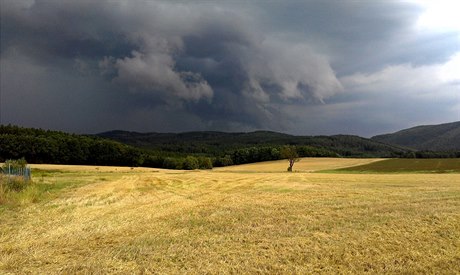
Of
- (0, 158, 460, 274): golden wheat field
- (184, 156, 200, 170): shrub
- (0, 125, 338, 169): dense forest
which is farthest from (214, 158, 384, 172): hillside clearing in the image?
(0, 158, 460, 274): golden wheat field

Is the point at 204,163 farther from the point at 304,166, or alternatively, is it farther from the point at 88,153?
the point at 304,166

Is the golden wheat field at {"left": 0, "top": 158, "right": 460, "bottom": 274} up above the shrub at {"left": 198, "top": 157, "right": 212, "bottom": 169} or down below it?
above

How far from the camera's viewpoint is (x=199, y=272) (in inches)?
413

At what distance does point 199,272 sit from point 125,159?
11976cm

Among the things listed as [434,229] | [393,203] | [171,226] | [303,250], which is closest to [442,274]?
[303,250]

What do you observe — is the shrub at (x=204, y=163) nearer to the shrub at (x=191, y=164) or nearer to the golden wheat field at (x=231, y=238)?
the shrub at (x=191, y=164)

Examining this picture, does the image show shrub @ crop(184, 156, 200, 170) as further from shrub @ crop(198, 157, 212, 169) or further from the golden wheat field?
the golden wheat field

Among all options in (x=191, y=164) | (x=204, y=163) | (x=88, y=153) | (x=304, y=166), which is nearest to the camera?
(x=304, y=166)

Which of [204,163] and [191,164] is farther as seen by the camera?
[204,163]

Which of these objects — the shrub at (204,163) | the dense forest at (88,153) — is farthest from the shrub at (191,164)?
the shrub at (204,163)

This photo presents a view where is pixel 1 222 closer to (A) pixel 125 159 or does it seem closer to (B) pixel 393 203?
(B) pixel 393 203

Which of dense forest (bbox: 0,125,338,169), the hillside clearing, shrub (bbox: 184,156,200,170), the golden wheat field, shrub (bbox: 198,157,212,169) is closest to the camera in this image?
the golden wheat field

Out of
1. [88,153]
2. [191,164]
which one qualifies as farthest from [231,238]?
[88,153]

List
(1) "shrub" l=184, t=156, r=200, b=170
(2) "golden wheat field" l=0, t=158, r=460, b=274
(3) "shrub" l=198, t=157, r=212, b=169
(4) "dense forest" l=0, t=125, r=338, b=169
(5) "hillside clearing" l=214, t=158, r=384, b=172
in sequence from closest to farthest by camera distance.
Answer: (2) "golden wheat field" l=0, t=158, r=460, b=274 < (5) "hillside clearing" l=214, t=158, r=384, b=172 < (4) "dense forest" l=0, t=125, r=338, b=169 < (1) "shrub" l=184, t=156, r=200, b=170 < (3) "shrub" l=198, t=157, r=212, b=169
